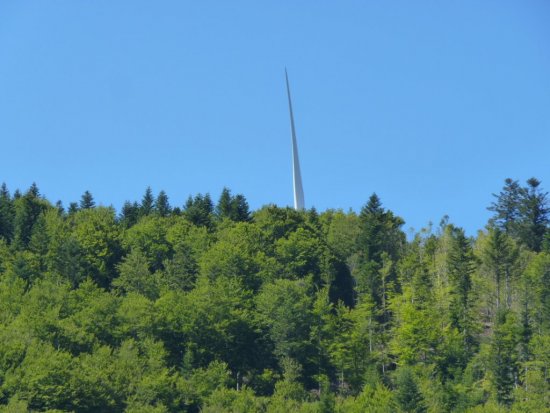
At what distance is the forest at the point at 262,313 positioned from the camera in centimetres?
9006

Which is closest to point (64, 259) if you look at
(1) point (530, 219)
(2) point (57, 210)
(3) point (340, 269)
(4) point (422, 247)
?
(2) point (57, 210)

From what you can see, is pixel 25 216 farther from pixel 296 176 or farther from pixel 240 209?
pixel 296 176

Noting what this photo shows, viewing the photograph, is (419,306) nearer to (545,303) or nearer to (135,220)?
(545,303)

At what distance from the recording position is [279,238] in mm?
125500

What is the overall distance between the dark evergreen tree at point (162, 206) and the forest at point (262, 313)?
420 millimetres

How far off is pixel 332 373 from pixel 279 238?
2819cm

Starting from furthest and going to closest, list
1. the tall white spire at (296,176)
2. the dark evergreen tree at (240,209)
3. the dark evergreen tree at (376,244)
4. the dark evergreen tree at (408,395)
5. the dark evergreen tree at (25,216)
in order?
the tall white spire at (296,176)
the dark evergreen tree at (240,209)
the dark evergreen tree at (25,216)
the dark evergreen tree at (376,244)
the dark evergreen tree at (408,395)

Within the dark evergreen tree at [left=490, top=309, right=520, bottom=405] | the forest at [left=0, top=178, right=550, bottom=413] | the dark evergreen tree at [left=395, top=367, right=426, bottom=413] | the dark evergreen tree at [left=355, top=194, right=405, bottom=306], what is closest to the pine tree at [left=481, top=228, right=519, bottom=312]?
the forest at [left=0, top=178, right=550, bottom=413]

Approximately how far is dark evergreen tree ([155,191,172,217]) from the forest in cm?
42

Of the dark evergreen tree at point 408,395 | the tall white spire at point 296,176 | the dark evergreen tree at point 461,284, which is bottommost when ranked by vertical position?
the dark evergreen tree at point 408,395

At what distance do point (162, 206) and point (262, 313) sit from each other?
35.4 meters

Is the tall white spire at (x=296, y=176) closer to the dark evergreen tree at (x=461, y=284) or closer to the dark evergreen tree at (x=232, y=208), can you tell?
the dark evergreen tree at (x=232, y=208)

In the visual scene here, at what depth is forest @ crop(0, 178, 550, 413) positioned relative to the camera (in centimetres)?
9006

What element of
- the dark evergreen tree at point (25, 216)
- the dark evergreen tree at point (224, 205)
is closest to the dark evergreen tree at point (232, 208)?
the dark evergreen tree at point (224, 205)
